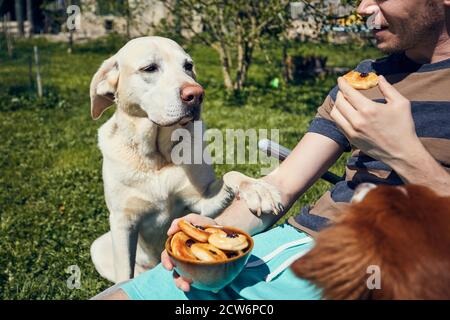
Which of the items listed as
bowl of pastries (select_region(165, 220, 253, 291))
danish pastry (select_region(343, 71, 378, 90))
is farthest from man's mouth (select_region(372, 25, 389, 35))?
bowl of pastries (select_region(165, 220, 253, 291))

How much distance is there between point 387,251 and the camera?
1326 millimetres

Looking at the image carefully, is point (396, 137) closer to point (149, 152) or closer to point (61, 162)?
point (149, 152)

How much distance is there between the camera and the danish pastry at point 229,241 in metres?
1.77

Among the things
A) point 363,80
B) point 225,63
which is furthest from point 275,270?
point 225,63

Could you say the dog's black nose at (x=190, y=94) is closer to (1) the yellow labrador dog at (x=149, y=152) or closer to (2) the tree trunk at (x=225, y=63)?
(1) the yellow labrador dog at (x=149, y=152)

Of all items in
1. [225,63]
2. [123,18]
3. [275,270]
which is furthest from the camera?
[123,18]

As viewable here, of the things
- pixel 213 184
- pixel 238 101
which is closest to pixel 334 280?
pixel 213 184

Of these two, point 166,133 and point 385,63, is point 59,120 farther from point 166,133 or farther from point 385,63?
point 385,63

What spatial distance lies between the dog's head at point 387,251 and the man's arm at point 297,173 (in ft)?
3.05

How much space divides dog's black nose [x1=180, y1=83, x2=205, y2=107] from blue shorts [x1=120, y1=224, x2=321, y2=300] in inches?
40.7

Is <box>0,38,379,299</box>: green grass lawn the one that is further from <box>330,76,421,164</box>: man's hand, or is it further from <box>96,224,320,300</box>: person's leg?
<box>330,76,421,164</box>: man's hand

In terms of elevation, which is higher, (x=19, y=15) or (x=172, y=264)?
(x=172, y=264)

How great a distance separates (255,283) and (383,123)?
771 millimetres

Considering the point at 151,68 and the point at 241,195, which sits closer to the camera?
the point at 241,195
